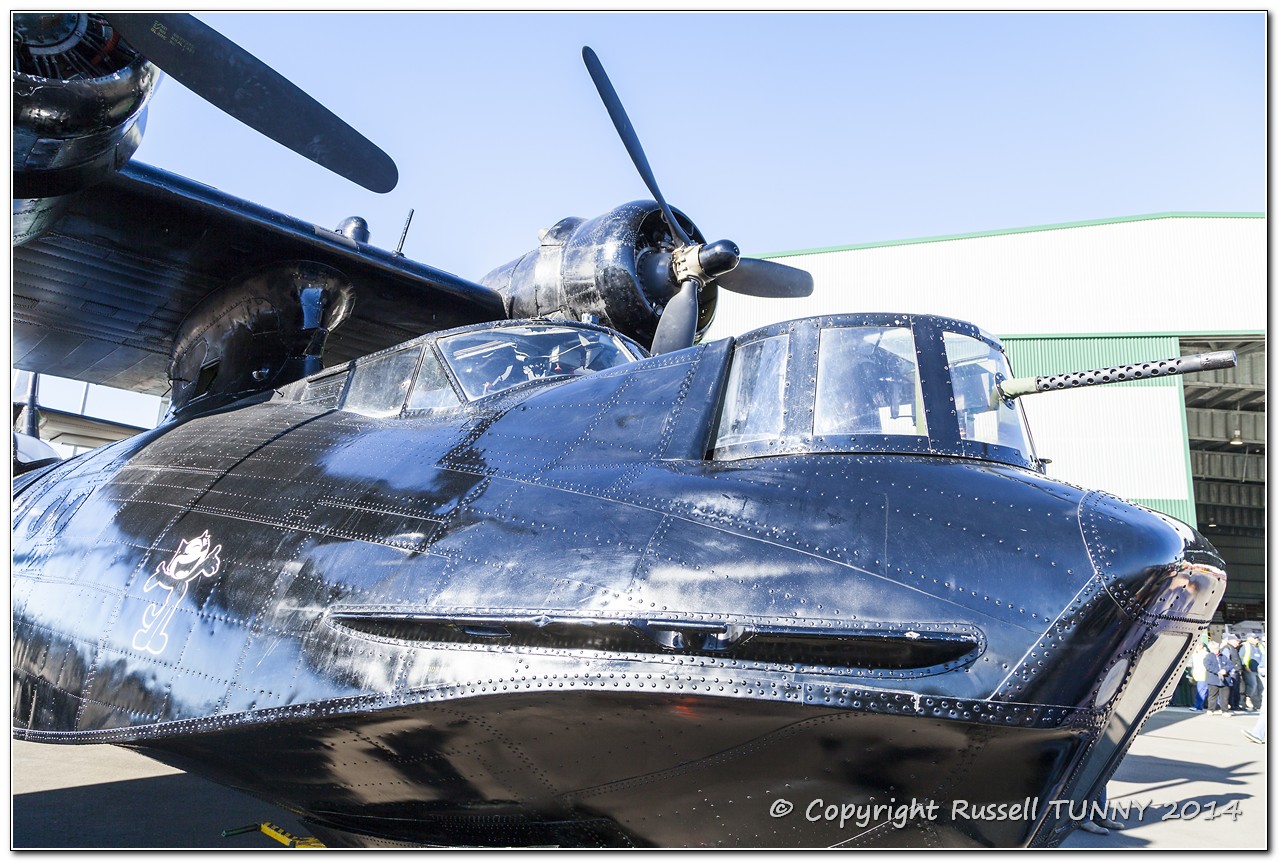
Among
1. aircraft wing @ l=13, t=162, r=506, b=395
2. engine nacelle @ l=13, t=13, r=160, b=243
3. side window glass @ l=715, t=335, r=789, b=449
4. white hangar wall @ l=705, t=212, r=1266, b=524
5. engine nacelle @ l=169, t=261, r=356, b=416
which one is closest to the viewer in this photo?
side window glass @ l=715, t=335, r=789, b=449

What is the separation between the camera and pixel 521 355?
5598 millimetres

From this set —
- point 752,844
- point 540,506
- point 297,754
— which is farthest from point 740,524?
point 297,754

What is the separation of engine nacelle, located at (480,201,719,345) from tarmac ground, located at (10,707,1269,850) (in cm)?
507

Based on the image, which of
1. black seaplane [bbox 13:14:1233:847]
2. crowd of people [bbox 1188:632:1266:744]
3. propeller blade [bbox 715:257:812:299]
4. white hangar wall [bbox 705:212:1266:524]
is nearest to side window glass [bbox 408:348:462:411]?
black seaplane [bbox 13:14:1233:847]

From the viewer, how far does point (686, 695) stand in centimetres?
311

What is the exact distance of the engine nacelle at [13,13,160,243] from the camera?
5.82m

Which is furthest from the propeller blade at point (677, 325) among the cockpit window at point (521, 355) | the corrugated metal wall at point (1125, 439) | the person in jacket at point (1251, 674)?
the person in jacket at point (1251, 674)

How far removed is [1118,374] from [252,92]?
5330 mm

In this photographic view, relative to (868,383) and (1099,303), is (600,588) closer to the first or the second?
(868,383)

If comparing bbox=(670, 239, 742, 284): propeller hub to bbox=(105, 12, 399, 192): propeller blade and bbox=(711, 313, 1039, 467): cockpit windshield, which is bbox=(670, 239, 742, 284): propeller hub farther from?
bbox=(711, 313, 1039, 467): cockpit windshield

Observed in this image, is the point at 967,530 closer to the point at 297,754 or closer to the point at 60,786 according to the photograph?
the point at 297,754

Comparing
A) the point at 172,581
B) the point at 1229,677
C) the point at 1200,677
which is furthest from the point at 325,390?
the point at 1200,677

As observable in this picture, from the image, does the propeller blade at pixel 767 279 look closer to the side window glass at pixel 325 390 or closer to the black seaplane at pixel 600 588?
the black seaplane at pixel 600 588

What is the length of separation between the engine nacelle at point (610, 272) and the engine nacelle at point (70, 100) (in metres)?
3.90
